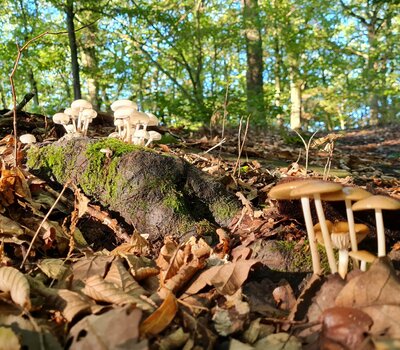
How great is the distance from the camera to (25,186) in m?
2.45

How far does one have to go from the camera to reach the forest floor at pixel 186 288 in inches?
53.4

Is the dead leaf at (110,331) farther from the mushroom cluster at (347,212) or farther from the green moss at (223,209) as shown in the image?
the green moss at (223,209)

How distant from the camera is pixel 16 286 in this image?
155 cm

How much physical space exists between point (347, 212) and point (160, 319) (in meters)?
0.91

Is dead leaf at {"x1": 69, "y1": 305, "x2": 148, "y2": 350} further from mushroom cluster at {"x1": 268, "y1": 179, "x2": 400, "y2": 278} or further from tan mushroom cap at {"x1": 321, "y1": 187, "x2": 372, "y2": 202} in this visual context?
tan mushroom cap at {"x1": 321, "y1": 187, "x2": 372, "y2": 202}

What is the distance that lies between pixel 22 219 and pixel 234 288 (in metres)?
1.37

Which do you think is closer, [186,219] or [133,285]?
[133,285]

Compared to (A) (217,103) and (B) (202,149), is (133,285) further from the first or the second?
(A) (217,103)

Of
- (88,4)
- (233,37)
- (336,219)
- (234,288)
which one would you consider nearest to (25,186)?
(234,288)

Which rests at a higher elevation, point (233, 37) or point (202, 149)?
point (233, 37)

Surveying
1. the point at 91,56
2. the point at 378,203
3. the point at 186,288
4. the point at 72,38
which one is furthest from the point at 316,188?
the point at 91,56

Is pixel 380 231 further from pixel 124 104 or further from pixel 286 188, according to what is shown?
pixel 124 104

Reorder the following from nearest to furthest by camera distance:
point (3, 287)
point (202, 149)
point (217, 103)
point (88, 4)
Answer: point (3, 287) < point (202, 149) < point (88, 4) < point (217, 103)

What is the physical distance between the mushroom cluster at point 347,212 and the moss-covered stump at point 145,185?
2.83ft
